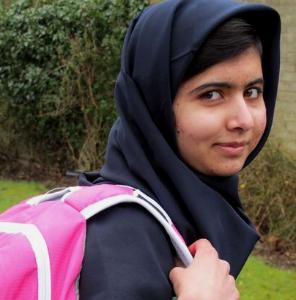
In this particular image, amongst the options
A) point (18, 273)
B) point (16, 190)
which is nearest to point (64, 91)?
point (16, 190)

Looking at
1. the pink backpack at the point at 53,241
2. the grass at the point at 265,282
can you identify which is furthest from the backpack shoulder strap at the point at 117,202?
the grass at the point at 265,282

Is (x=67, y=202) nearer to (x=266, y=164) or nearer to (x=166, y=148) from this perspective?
(x=166, y=148)

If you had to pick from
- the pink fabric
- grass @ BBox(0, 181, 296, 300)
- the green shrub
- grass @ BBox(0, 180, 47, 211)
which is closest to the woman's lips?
the pink fabric

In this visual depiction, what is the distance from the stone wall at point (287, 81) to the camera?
6562 mm

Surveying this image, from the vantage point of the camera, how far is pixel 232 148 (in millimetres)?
1673

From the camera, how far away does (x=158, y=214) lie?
1401 millimetres

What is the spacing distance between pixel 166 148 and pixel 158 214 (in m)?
0.28

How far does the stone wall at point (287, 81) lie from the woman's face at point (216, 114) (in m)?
4.97

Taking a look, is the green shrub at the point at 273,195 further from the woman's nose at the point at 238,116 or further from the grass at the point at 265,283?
the woman's nose at the point at 238,116

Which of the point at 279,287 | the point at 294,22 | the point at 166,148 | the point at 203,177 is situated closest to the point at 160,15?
the point at 166,148

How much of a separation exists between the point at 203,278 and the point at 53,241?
401mm

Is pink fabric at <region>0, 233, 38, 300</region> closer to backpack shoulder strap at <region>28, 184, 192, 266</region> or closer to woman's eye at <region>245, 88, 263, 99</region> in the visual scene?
backpack shoulder strap at <region>28, 184, 192, 266</region>

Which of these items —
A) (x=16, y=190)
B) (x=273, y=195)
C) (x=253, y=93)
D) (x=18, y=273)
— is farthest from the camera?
(x=16, y=190)

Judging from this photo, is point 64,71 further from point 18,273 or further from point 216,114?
point 18,273
